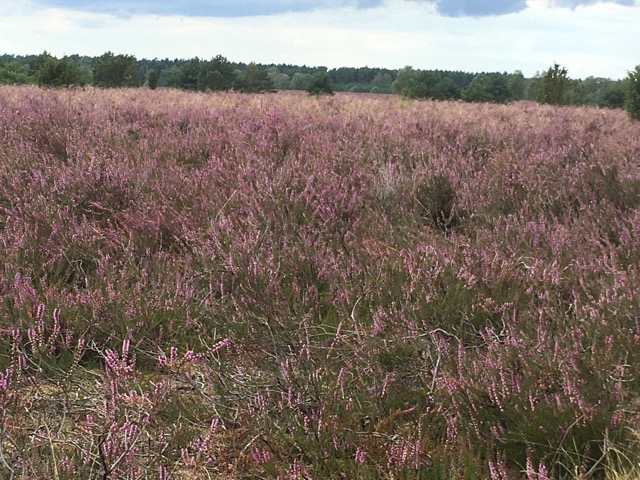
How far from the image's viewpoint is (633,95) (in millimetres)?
15023

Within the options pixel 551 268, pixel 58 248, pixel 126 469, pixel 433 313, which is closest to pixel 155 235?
pixel 58 248

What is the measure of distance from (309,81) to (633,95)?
5946cm

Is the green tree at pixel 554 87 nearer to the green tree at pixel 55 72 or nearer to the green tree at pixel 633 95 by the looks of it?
the green tree at pixel 633 95

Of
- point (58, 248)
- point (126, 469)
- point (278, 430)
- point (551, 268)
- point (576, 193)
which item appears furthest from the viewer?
A: point (576, 193)

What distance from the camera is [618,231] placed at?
10.8ft

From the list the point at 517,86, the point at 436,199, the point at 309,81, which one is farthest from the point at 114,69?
the point at 517,86

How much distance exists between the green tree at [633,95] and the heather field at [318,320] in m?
11.2

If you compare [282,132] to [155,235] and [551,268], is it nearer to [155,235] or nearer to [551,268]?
[155,235]

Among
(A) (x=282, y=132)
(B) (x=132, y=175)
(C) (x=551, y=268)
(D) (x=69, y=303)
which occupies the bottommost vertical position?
(D) (x=69, y=303)

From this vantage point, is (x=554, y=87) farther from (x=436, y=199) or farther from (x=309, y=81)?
Answer: (x=309, y=81)

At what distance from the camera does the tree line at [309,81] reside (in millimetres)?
24766

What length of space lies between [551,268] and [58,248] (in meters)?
2.80

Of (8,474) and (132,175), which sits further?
(132,175)

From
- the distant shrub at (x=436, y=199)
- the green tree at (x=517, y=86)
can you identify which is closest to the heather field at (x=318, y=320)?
the distant shrub at (x=436, y=199)
